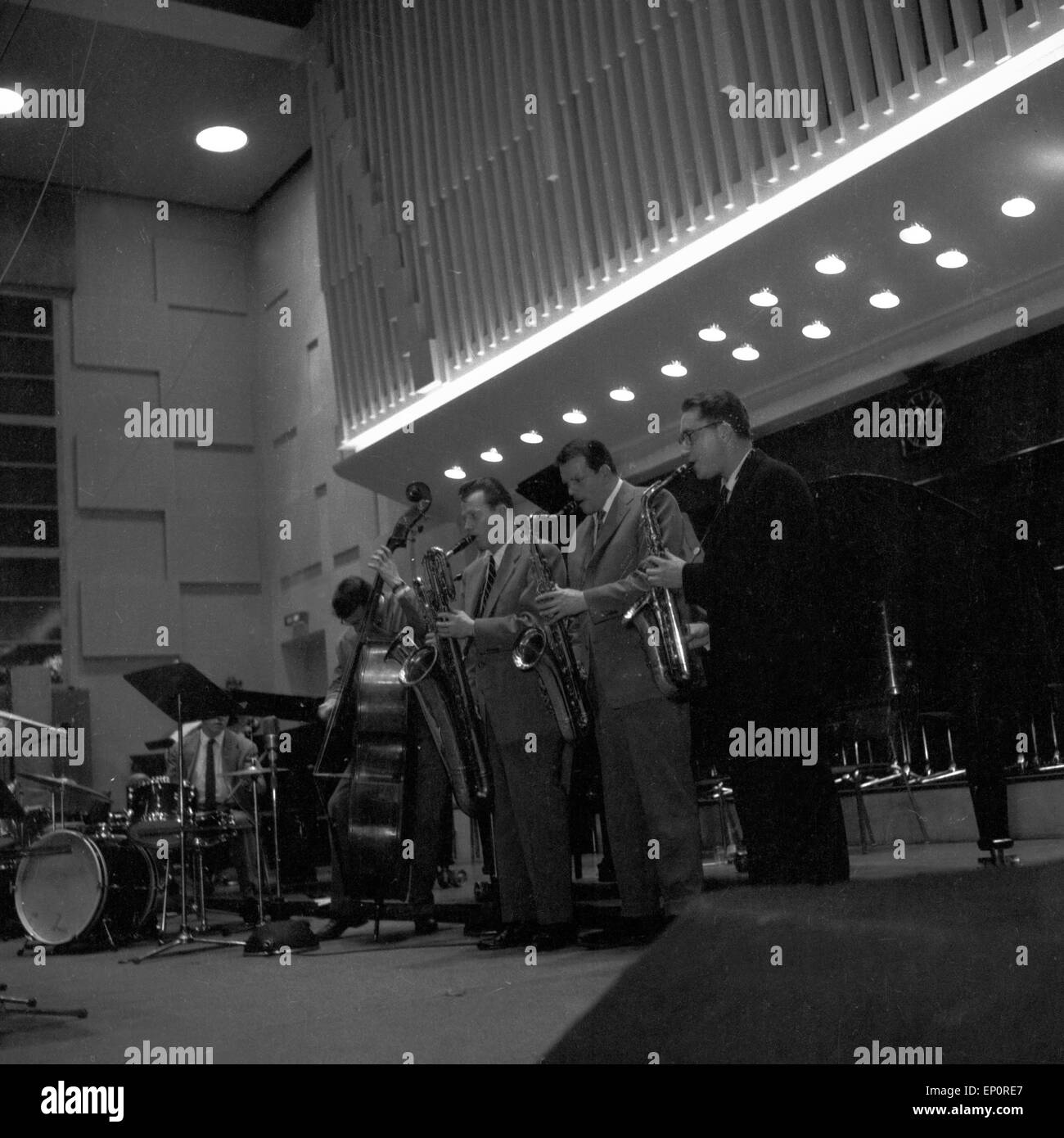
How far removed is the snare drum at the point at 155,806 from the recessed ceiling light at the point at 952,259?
364cm

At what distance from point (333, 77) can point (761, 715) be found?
5489 mm

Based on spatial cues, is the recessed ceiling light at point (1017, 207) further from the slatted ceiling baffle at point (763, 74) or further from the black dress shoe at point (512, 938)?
the black dress shoe at point (512, 938)

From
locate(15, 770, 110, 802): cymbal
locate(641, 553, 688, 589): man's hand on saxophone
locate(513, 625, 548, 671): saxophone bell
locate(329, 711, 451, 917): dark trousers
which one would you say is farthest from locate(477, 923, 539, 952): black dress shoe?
locate(15, 770, 110, 802): cymbal

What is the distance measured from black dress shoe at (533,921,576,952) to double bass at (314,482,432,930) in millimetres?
786

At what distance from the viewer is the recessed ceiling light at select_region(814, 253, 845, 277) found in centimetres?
459

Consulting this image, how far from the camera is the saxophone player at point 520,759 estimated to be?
151 inches

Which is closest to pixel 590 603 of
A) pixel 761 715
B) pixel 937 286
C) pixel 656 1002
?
pixel 761 715

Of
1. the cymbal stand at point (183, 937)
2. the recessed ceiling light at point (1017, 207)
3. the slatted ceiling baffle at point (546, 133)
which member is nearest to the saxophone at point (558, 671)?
the cymbal stand at point (183, 937)

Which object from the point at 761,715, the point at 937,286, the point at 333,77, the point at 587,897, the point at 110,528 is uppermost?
the point at 333,77

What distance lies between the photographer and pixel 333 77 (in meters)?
6.98
